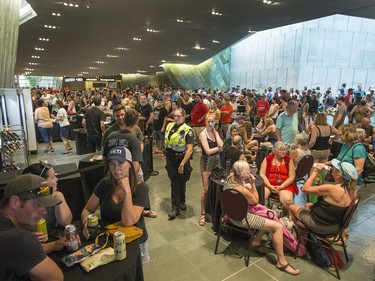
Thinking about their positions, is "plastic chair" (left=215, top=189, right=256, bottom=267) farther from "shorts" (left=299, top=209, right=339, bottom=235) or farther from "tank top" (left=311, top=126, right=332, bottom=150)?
"tank top" (left=311, top=126, right=332, bottom=150)

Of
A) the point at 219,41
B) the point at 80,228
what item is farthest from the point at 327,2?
the point at 80,228

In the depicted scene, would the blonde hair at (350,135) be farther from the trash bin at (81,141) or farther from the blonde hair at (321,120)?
the trash bin at (81,141)

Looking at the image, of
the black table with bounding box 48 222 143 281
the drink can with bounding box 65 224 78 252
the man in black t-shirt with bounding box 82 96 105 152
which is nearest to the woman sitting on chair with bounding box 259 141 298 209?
the black table with bounding box 48 222 143 281

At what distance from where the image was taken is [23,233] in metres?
1.26

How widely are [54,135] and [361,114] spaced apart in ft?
32.5

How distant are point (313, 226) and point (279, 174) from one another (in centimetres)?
105

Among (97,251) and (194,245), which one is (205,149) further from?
(97,251)

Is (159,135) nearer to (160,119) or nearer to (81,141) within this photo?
(160,119)

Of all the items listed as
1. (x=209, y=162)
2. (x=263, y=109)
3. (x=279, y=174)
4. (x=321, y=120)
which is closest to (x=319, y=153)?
(x=321, y=120)

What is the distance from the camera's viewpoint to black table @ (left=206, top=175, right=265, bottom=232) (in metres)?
3.37

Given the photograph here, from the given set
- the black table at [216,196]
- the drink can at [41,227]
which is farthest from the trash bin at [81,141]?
the drink can at [41,227]

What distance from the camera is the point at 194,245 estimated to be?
3.24m

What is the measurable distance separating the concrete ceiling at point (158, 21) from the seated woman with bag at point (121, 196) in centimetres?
819

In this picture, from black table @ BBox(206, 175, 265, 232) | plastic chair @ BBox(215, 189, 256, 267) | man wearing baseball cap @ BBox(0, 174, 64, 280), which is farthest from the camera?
black table @ BBox(206, 175, 265, 232)
